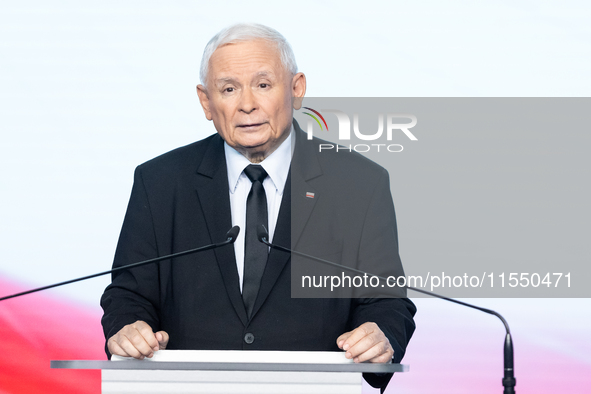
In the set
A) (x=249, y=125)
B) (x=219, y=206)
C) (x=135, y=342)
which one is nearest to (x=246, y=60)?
(x=249, y=125)

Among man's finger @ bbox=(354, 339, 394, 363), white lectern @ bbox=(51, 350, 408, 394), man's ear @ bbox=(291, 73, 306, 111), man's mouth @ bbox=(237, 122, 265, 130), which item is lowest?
white lectern @ bbox=(51, 350, 408, 394)

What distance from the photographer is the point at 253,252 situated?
2020mm

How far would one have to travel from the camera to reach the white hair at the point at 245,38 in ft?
6.98

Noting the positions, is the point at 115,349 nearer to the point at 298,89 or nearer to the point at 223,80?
the point at 223,80

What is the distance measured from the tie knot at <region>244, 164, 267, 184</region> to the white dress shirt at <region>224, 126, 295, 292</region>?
0.02 m

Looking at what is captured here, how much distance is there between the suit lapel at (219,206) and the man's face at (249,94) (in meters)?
0.09

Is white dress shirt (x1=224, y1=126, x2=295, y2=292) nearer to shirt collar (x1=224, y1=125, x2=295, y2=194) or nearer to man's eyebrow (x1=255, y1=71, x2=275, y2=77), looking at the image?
shirt collar (x1=224, y1=125, x2=295, y2=194)

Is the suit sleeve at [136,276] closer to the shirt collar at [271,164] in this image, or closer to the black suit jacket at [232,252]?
the black suit jacket at [232,252]

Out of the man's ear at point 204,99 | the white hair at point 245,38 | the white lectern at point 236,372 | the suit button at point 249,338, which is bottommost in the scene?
the white lectern at point 236,372

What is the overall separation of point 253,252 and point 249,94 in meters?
0.45

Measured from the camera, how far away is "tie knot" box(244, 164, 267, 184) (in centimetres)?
211

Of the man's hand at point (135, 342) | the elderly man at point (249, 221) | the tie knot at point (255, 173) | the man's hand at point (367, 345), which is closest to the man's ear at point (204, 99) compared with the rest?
the elderly man at point (249, 221)

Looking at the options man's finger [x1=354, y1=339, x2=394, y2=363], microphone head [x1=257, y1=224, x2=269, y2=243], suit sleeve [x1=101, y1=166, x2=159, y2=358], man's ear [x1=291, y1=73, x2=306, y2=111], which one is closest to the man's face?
man's ear [x1=291, y1=73, x2=306, y2=111]

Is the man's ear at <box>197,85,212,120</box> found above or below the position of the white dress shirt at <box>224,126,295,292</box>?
above
